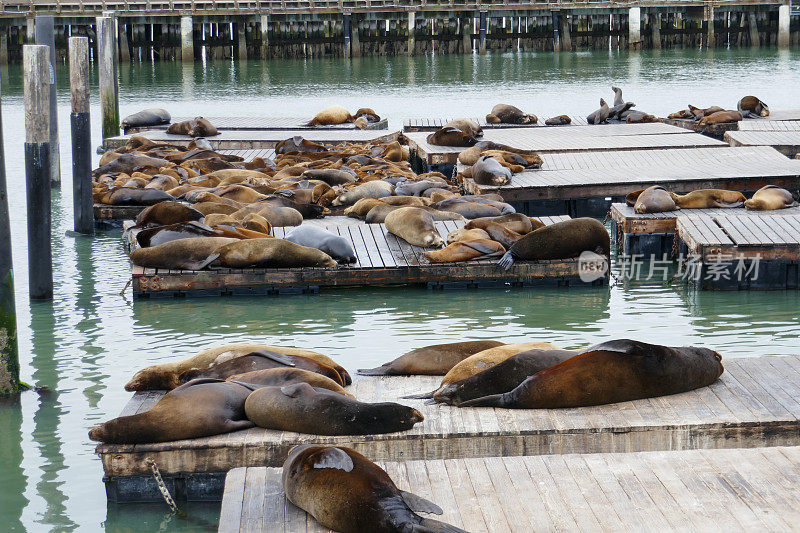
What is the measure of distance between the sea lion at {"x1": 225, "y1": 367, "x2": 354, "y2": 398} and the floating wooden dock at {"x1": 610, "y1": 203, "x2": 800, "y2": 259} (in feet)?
17.0

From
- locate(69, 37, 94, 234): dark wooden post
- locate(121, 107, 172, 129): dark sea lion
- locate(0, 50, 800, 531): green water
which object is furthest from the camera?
locate(121, 107, 172, 129): dark sea lion

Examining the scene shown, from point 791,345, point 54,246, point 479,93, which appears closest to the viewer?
point 791,345

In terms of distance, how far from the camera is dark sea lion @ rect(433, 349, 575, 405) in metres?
4.76

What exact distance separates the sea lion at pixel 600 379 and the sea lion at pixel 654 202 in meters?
4.94

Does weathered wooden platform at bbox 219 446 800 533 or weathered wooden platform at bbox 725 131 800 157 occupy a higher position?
weathered wooden platform at bbox 725 131 800 157

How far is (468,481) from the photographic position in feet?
13.0

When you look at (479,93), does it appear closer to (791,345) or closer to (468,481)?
(791,345)

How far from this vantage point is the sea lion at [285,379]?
4.76 metres

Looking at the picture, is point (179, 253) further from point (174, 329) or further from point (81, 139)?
point (81, 139)

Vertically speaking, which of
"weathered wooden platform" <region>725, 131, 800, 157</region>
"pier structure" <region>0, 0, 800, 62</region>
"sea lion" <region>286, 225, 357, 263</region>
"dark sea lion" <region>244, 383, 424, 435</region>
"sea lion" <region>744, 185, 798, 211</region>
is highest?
"pier structure" <region>0, 0, 800, 62</region>

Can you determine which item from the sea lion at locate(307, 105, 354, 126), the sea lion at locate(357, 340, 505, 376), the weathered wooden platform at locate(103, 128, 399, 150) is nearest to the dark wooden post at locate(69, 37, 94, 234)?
the weathered wooden platform at locate(103, 128, 399, 150)

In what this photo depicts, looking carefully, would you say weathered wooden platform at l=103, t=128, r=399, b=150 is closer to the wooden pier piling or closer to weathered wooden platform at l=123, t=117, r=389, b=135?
weathered wooden platform at l=123, t=117, r=389, b=135

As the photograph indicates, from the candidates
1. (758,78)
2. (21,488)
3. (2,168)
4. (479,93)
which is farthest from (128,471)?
(758,78)

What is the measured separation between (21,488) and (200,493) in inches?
40.4
